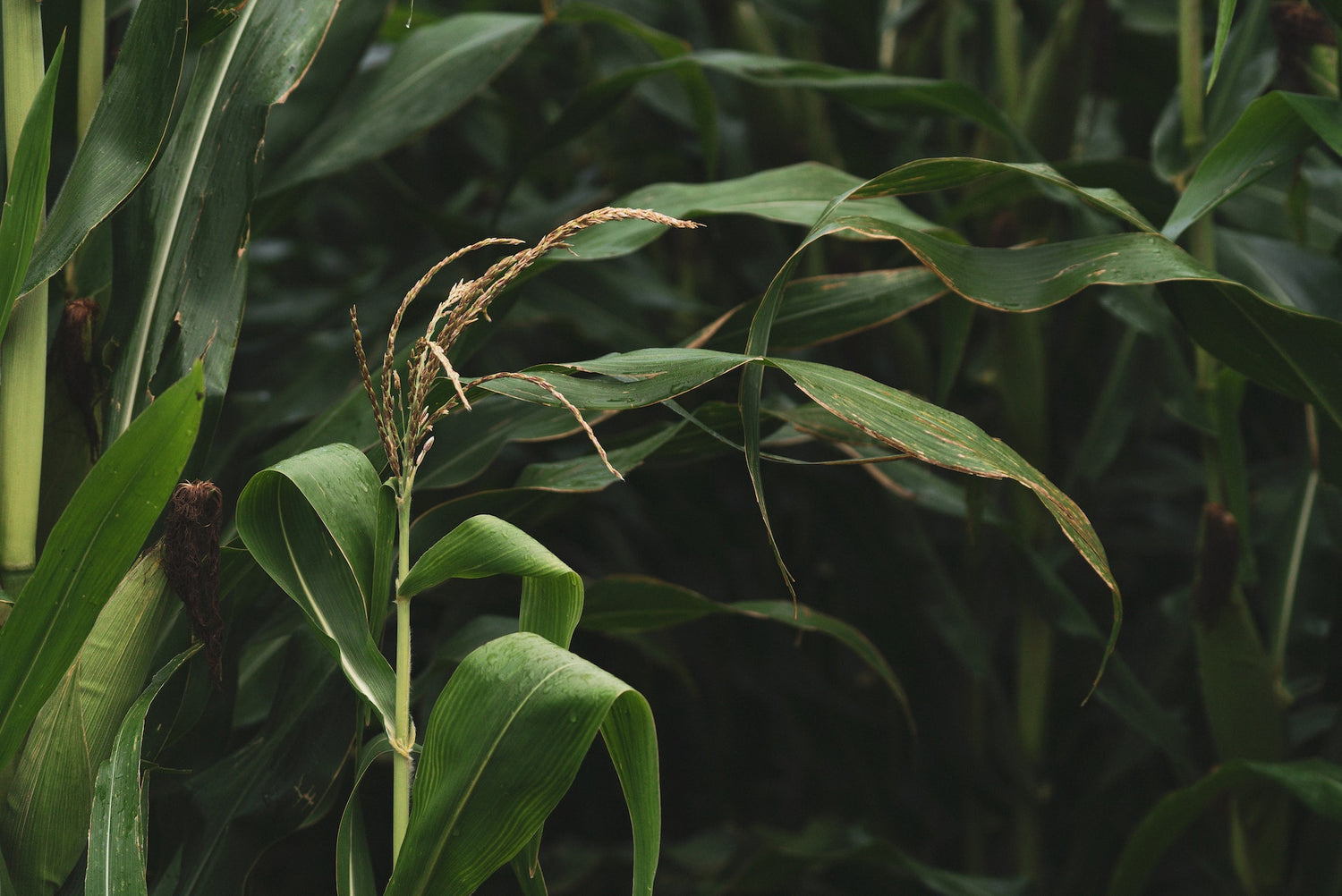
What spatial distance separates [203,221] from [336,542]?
218mm

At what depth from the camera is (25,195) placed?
0.34 metres

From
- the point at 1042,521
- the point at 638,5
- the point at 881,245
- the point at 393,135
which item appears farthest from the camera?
the point at 638,5

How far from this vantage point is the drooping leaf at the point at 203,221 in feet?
1.40

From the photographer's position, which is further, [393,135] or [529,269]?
[393,135]

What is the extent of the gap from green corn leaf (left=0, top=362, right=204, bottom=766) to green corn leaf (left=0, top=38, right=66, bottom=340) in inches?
3.6

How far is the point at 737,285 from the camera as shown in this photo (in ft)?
3.02

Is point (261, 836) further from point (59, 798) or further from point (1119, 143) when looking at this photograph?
point (1119, 143)

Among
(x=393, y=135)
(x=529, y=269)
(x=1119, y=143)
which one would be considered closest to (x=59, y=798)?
(x=529, y=269)

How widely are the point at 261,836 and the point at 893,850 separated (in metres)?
0.40

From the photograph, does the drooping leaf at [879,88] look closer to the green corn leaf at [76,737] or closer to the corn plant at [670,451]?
the corn plant at [670,451]

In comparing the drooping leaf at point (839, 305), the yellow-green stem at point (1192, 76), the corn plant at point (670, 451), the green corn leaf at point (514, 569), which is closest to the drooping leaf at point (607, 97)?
the corn plant at point (670, 451)

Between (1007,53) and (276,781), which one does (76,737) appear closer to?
(276,781)

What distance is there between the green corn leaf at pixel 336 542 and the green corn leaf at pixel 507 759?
34 mm

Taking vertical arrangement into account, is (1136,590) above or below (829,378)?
below
